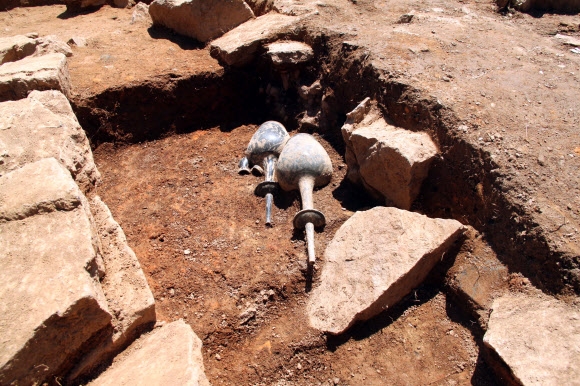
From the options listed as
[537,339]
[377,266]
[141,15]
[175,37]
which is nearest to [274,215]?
[377,266]

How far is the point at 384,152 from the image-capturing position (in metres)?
4.12

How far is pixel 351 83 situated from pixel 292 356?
10.2ft

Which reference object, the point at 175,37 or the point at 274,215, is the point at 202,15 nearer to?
the point at 175,37

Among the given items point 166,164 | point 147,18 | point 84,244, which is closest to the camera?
point 84,244

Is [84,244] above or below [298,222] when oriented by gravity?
above

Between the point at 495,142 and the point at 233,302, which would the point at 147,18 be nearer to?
the point at 233,302

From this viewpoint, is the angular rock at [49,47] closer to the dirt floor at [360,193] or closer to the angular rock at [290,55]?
the dirt floor at [360,193]

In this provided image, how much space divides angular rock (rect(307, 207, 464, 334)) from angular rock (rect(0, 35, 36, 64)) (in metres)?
4.77

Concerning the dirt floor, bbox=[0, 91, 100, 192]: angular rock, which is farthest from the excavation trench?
bbox=[0, 91, 100, 192]: angular rock

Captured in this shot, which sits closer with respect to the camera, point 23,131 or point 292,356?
point 292,356

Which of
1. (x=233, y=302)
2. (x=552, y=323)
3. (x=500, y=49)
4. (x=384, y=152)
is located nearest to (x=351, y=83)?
(x=384, y=152)

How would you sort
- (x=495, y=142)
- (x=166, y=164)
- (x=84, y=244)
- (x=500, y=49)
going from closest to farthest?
(x=84, y=244) → (x=495, y=142) → (x=500, y=49) → (x=166, y=164)

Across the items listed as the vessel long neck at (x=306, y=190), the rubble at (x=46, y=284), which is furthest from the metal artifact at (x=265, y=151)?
the rubble at (x=46, y=284)

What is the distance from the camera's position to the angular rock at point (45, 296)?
2.44 m
